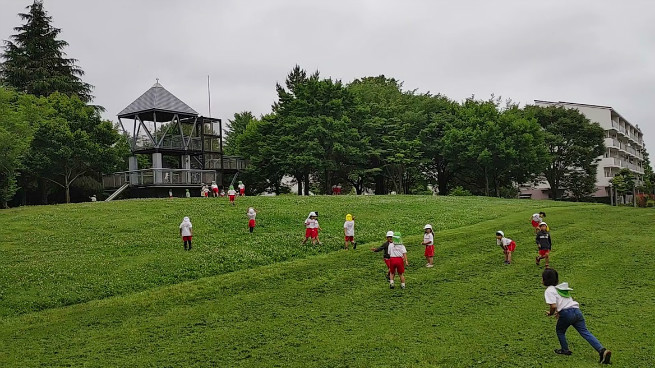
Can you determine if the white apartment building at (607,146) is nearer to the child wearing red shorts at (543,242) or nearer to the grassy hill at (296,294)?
the grassy hill at (296,294)

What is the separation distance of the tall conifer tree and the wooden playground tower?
10.0m

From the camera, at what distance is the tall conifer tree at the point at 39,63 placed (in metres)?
55.4

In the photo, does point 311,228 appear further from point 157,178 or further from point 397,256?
point 157,178

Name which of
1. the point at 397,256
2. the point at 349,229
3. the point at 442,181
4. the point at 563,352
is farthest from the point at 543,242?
the point at 442,181

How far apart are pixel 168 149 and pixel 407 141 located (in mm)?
25129

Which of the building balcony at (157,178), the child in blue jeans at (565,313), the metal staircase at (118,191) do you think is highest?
the building balcony at (157,178)

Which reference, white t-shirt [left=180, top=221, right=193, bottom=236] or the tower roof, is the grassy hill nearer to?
white t-shirt [left=180, top=221, right=193, bottom=236]

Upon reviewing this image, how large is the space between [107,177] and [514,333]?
47157mm

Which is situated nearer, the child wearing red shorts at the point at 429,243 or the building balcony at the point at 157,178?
the child wearing red shorts at the point at 429,243

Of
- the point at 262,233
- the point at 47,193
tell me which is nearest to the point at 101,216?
the point at 262,233

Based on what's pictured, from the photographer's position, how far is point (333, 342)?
12.0m

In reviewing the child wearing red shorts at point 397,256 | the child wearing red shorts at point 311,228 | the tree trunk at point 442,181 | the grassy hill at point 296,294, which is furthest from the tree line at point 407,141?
the child wearing red shorts at point 397,256

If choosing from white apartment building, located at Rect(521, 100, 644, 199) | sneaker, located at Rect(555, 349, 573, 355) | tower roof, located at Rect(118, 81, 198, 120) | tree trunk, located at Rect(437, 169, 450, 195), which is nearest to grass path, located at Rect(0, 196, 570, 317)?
sneaker, located at Rect(555, 349, 573, 355)

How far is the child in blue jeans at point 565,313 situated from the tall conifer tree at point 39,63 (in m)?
57.3
